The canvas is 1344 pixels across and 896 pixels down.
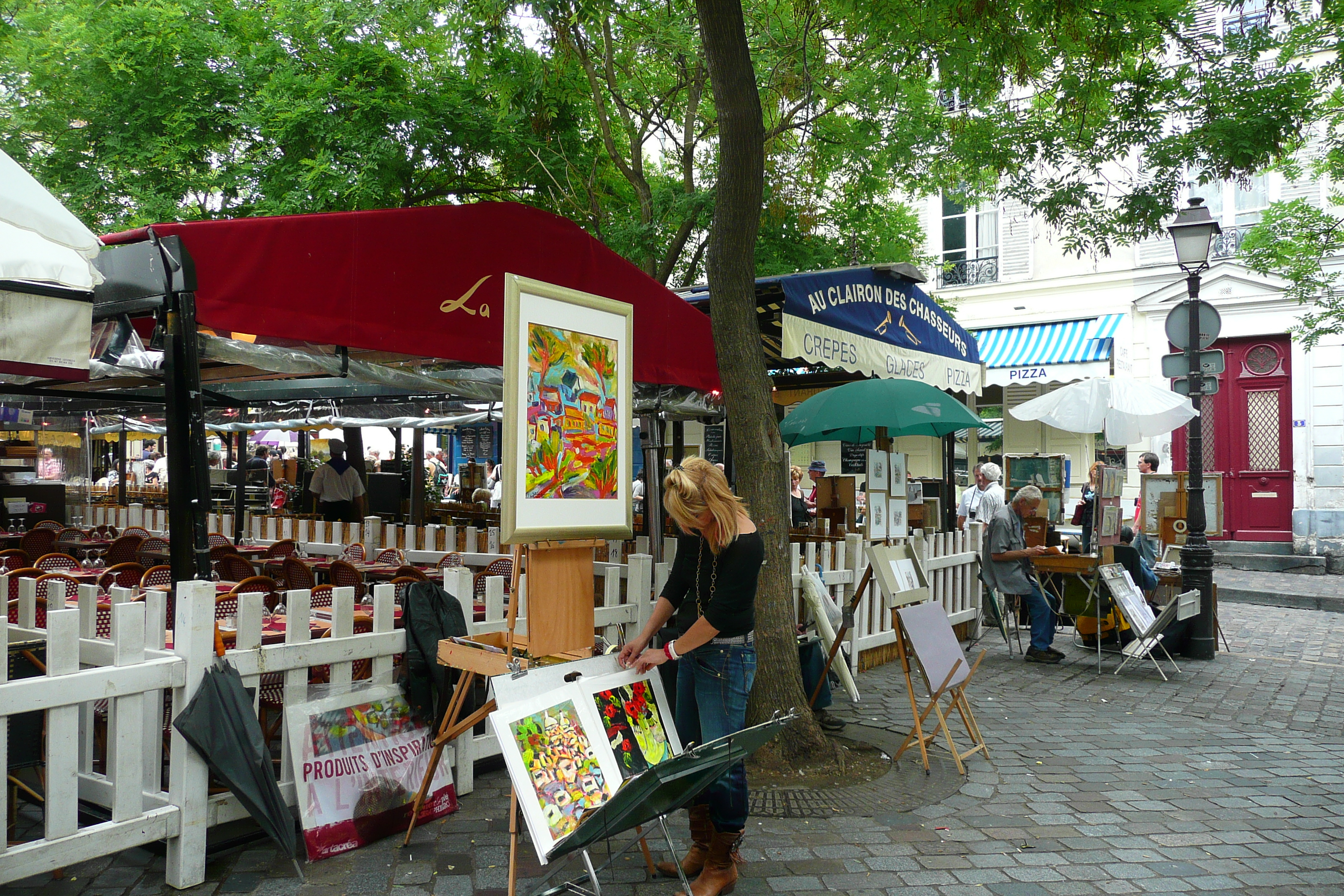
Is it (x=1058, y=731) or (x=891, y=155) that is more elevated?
(x=891, y=155)

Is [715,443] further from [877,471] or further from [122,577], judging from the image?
[122,577]

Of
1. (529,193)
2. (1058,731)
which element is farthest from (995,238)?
(1058,731)

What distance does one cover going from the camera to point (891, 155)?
10773mm

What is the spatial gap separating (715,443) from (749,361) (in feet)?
21.4

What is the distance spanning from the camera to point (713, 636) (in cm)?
385

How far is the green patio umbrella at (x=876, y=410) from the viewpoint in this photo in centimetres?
805

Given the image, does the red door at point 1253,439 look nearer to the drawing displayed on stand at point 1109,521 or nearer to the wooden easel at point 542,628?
the drawing displayed on stand at point 1109,521

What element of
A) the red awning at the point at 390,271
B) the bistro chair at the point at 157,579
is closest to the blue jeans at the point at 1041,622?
the red awning at the point at 390,271

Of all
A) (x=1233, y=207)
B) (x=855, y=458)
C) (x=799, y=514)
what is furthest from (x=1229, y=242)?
(x=855, y=458)

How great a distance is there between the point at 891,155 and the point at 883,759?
23.8ft

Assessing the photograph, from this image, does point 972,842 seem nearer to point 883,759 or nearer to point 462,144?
point 883,759

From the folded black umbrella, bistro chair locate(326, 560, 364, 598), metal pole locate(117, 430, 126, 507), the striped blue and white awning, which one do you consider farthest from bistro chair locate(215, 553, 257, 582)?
the striped blue and white awning

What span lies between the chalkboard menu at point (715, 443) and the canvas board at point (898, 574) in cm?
554

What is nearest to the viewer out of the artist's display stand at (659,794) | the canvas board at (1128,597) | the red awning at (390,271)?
the artist's display stand at (659,794)
